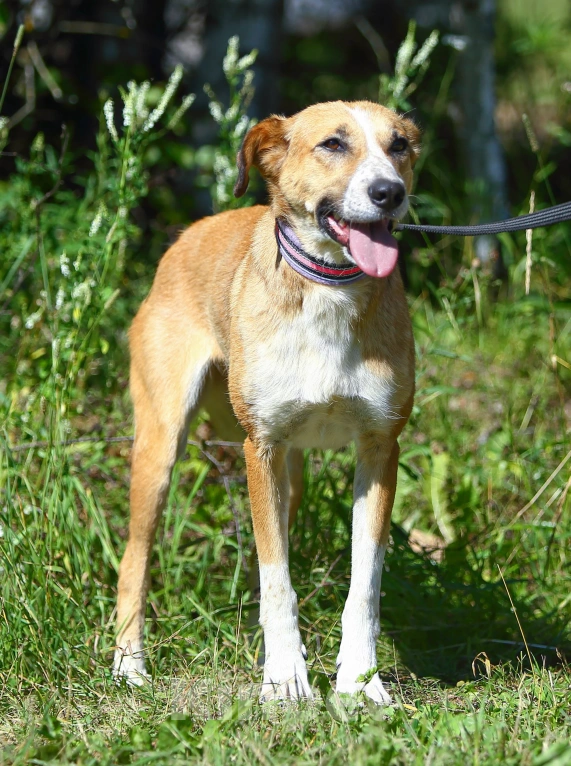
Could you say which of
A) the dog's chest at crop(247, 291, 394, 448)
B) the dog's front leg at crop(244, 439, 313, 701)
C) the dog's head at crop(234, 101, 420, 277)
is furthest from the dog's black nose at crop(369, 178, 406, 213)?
the dog's front leg at crop(244, 439, 313, 701)

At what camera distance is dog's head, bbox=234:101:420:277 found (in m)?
3.15

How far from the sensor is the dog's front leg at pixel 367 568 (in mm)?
3238

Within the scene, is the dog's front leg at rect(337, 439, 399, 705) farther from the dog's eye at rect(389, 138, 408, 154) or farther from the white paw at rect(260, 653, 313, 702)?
the dog's eye at rect(389, 138, 408, 154)

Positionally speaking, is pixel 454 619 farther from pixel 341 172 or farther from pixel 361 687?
pixel 341 172

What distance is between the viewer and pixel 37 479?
409 cm

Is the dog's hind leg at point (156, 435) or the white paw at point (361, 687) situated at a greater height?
the dog's hind leg at point (156, 435)

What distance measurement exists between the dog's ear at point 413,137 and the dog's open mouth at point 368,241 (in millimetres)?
465

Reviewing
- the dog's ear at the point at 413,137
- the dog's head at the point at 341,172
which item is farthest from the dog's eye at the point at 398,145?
the dog's ear at the point at 413,137

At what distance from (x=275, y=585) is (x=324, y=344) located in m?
0.87

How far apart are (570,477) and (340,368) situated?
1.54 m

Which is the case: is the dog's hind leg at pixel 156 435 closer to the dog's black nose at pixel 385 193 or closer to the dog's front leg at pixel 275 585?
the dog's front leg at pixel 275 585

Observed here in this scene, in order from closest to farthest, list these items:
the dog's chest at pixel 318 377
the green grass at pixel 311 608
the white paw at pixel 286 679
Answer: the green grass at pixel 311 608 → the white paw at pixel 286 679 → the dog's chest at pixel 318 377

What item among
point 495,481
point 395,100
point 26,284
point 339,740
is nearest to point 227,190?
point 395,100

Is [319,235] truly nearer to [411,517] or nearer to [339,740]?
[339,740]
